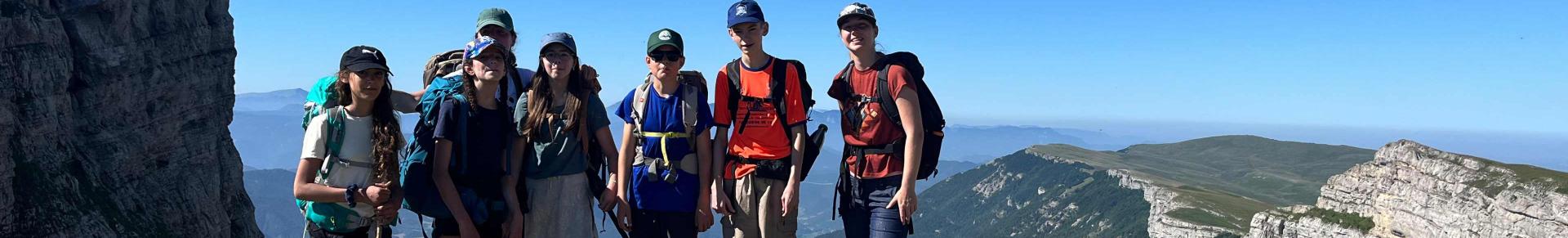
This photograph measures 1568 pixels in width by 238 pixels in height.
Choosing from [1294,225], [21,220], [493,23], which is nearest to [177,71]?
[21,220]

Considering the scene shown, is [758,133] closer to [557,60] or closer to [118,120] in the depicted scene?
[557,60]

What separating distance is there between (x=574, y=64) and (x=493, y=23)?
1278 mm

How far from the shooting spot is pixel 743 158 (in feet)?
31.3

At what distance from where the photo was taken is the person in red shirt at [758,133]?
9.27 meters

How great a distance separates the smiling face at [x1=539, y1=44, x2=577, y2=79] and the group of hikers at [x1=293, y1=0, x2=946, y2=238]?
1 cm

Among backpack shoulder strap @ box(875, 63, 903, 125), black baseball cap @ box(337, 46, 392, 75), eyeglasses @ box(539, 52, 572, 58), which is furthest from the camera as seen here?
backpack shoulder strap @ box(875, 63, 903, 125)

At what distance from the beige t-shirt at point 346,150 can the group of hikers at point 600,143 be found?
0.05 ft

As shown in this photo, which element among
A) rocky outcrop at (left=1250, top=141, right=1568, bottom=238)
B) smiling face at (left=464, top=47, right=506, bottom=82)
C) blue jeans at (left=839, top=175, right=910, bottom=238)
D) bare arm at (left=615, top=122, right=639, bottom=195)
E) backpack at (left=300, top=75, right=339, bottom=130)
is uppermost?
smiling face at (left=464, top=47, right=506, bottom=82)

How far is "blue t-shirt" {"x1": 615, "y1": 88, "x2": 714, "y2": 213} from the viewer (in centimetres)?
927

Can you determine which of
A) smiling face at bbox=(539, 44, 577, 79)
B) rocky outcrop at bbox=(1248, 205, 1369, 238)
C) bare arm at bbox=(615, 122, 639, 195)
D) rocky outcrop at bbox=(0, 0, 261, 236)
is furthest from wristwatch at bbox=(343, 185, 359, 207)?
rocky outcrop at bbox=(1248, 205, 1369, 238)

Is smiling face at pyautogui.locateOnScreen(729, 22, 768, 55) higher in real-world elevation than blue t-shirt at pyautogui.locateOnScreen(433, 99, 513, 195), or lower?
higher

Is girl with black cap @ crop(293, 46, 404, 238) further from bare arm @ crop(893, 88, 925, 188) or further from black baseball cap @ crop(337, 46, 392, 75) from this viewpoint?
bare arm @ crop(893, 88, 925, 188)

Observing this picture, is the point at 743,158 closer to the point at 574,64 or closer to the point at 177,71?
the point at 574,64

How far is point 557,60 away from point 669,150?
154cm
